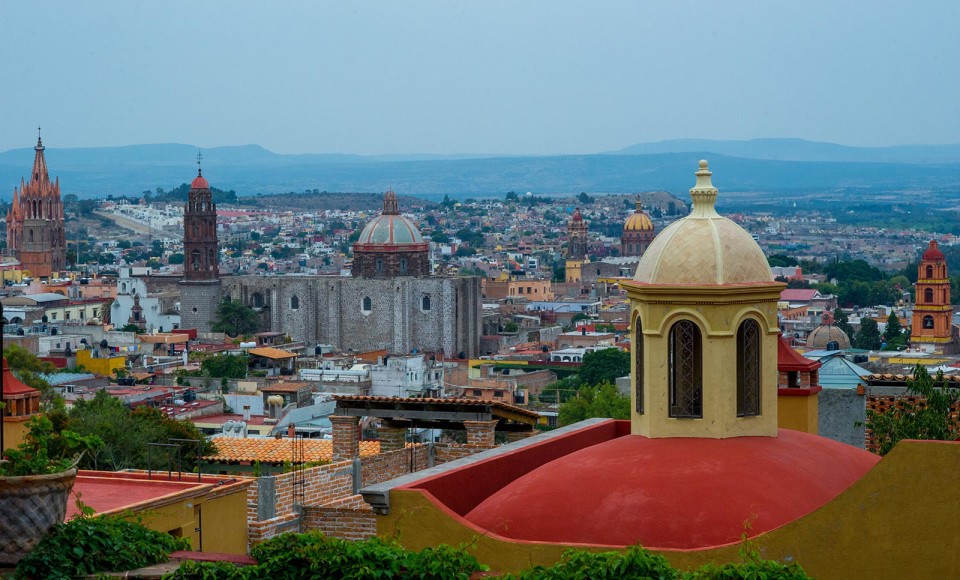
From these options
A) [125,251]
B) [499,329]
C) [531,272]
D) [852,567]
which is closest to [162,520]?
[852,567]

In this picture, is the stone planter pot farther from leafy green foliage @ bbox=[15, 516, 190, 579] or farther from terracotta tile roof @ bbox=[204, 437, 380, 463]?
terracotta tile roof @ bbox=[204, 437, 380, 463]

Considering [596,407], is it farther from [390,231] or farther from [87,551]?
[390,231]

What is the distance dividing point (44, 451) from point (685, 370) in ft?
10.5

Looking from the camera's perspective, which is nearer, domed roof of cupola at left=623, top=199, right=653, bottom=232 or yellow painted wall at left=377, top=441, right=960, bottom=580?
yellow painted wall at left=377, top=441, right=960, bottom=580

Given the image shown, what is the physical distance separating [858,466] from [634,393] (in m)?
1.15

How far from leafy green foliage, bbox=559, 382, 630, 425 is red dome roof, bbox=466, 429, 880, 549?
3015 cm

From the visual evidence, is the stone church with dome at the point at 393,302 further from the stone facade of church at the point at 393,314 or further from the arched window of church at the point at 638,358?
the arched window of church at the point at 638,358

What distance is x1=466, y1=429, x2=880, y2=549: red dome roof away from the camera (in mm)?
Answer: 9242

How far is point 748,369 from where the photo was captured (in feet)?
34.2

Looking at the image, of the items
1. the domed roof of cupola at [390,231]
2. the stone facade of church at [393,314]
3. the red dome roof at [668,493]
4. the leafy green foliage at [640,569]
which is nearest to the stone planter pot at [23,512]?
the leafy green foliage at [640,569]

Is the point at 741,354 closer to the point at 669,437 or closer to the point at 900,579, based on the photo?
the point at 669,437

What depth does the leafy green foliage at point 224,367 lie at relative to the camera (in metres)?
66.0

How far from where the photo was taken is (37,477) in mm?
8422

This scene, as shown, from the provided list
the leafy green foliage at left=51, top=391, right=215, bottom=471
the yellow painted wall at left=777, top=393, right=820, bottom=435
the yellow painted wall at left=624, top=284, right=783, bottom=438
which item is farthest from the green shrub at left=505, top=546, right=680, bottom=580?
the leafy green foliage at left=51, top=391, right=215, bottom=471
